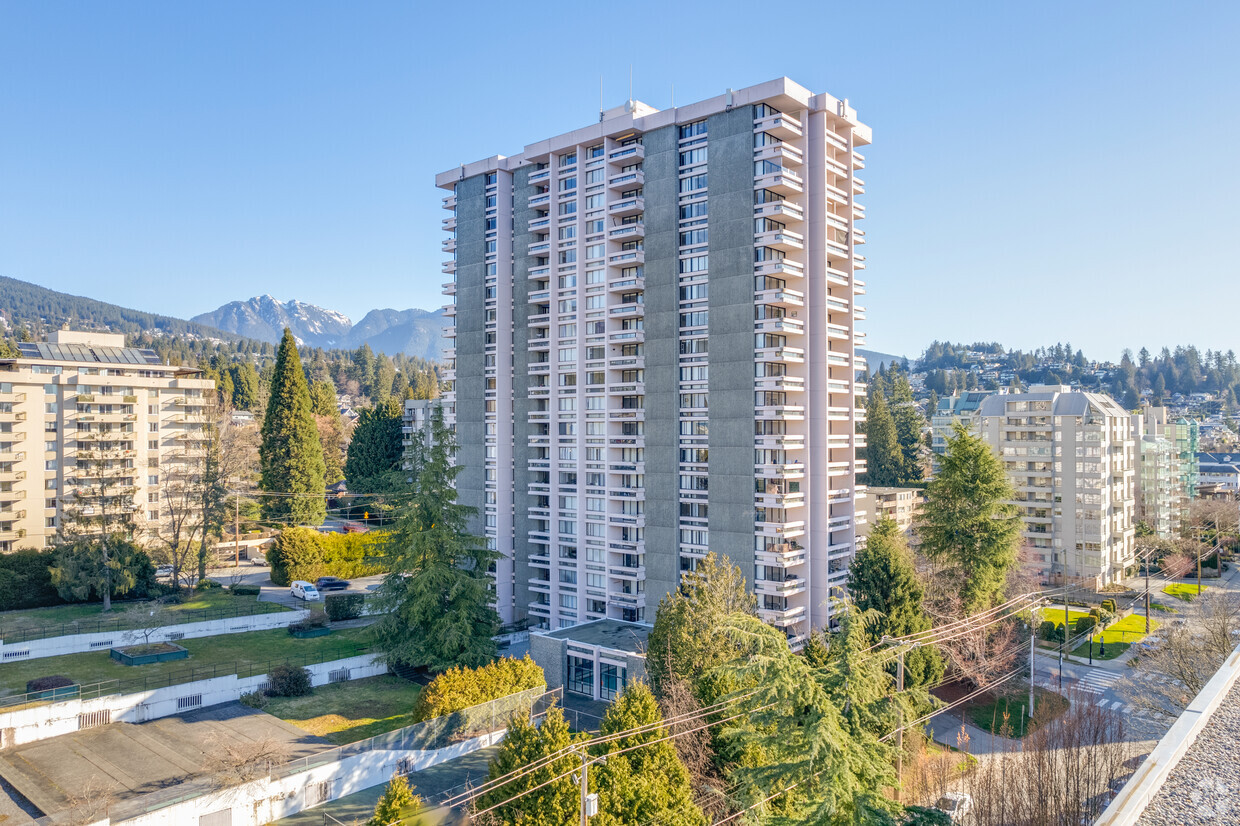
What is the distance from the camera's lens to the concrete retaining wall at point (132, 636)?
4419cm

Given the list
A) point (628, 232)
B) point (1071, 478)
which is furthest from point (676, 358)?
point (1071, 478)

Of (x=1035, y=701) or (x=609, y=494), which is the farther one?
(x=609, y=494)

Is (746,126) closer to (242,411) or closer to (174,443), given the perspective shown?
(174,443)

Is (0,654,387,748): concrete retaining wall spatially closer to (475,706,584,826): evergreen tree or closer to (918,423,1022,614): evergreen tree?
(475,706,584,826): evergreen tree

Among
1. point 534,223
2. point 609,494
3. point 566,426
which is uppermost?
point 534,223

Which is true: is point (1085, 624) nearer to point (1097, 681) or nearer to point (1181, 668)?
point (1097, 681)

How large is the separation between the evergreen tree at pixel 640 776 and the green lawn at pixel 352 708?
14.2 m

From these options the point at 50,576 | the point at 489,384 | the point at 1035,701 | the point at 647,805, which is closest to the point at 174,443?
the point at 50,576

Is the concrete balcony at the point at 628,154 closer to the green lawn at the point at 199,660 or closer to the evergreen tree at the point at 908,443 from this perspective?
the green lawn at the point at 199,660

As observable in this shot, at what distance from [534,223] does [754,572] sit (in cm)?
2878

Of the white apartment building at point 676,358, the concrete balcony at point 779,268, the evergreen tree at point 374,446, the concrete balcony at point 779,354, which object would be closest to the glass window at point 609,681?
the white apartment building at point 676,358

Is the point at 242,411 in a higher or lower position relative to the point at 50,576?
higher

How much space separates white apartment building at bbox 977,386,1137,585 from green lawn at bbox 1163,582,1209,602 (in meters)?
4.18

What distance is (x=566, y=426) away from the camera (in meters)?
52.4
